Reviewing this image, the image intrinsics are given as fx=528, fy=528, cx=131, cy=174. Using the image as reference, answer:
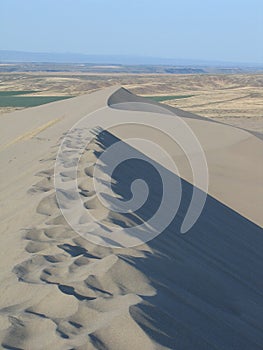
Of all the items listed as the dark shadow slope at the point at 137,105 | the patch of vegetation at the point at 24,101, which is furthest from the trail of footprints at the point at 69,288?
the patch of vegetation at the point at 24,101

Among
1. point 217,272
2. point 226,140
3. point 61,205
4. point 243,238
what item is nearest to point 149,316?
point 217,272

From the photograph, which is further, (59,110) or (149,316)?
(59,110)

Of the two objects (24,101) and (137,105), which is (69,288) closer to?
(137,105)

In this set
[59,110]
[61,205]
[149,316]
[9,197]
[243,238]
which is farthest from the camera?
[59,110]

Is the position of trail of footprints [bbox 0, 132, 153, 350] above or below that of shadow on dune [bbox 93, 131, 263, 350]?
above

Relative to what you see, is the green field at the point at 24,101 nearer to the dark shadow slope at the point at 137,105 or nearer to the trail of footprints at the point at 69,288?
the dark shadow slope at the point at 137,105

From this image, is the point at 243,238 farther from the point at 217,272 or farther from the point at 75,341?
the point at 75,341

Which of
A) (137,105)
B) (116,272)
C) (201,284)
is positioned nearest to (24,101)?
(137,105)

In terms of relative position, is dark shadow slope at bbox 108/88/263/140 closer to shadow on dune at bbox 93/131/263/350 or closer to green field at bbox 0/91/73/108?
green field at bbox 0/91/73/108

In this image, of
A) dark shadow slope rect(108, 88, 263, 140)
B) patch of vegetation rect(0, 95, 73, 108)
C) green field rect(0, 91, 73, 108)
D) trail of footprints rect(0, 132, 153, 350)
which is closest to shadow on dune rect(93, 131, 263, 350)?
trail of footprints rect(0, 132, 153, 350)
